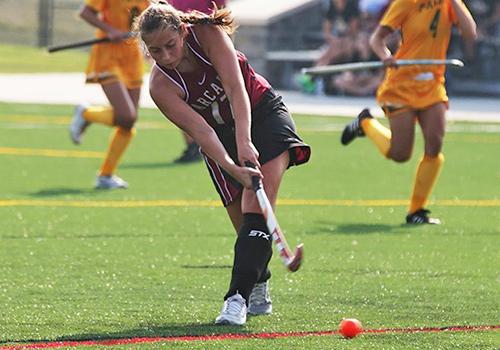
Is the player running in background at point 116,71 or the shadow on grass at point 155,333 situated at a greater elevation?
the shadow on grass at point 155,333

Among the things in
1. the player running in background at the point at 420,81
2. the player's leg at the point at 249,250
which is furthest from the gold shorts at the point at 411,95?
the player's leg at the point at 249,250

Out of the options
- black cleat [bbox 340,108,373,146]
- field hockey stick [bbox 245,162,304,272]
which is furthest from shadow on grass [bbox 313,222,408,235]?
field hockey stick [bbox 245,162,304,272]

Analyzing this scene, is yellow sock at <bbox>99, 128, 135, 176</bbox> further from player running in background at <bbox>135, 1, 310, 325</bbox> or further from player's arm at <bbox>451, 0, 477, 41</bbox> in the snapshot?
player running in background at <bbox>135, 1, 310, 325</bbox>

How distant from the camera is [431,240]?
Answer: 30.6 feet

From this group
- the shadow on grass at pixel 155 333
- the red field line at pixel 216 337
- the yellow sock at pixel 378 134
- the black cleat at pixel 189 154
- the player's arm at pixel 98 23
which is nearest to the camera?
the red field line at pixel 216 337

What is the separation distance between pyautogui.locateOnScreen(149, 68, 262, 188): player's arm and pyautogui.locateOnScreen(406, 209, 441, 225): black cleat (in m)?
4.18

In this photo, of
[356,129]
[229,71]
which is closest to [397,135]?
[356,129]

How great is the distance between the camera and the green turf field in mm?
6316

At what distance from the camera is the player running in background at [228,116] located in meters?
6.01

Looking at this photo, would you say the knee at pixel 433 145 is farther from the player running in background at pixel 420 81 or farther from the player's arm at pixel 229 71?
the player's arm at pixel 229 71

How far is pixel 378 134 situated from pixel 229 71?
16.5 feet

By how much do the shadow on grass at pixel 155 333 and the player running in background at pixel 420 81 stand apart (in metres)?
4.22

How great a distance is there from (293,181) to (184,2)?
5218 millimetres

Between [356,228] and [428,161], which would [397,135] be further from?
[356,228]
